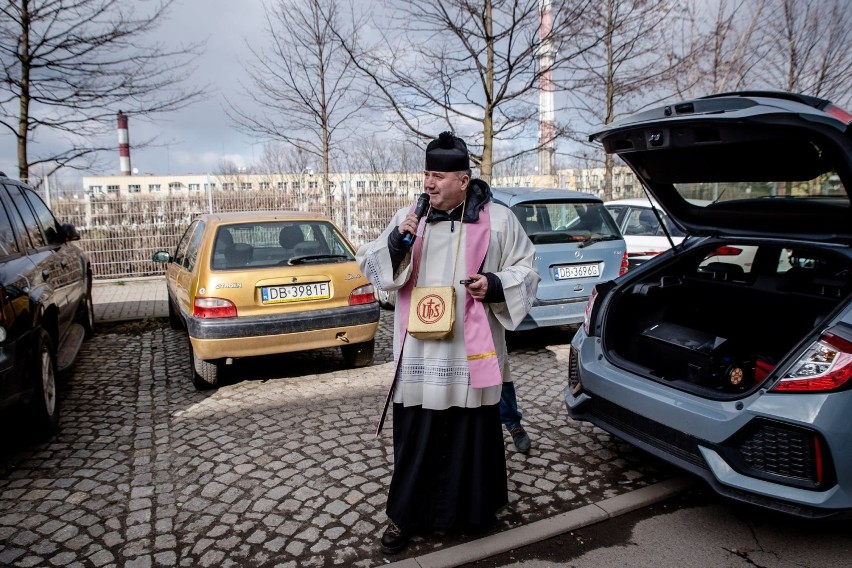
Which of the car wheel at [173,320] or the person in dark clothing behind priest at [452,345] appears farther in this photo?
the car wheel at [173,320]

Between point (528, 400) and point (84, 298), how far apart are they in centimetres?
501

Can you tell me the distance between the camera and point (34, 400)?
398 centimetres

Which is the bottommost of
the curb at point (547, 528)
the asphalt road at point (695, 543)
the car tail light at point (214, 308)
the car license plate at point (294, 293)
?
the asphalt road at point (695, 543)

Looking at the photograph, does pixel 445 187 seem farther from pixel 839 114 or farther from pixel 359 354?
pixel 359 354

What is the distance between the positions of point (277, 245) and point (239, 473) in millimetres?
2453

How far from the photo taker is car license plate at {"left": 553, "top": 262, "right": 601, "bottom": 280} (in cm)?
626

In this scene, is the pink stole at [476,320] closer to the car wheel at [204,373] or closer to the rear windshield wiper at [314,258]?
the rear windshield wiper at [314,258]

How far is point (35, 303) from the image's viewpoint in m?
4.13

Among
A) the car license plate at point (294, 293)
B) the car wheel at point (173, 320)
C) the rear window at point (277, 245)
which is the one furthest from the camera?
the car wheel at point (173, 320)

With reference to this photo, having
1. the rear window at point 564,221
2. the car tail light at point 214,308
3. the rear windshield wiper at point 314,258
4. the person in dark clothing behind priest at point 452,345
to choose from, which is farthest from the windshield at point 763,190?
the car tail light at point 214,308

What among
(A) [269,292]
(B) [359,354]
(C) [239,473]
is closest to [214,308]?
(A) [269,292]

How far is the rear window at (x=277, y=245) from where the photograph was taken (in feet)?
17.3

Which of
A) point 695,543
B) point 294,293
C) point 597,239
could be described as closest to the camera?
point 695,543

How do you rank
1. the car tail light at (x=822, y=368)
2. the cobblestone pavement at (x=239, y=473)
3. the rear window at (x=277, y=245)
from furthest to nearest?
the rear window at (x=277, y=245) → the cobblestone pavement at (x=239, y=473) → the car tail light at (x=822, y=368)
